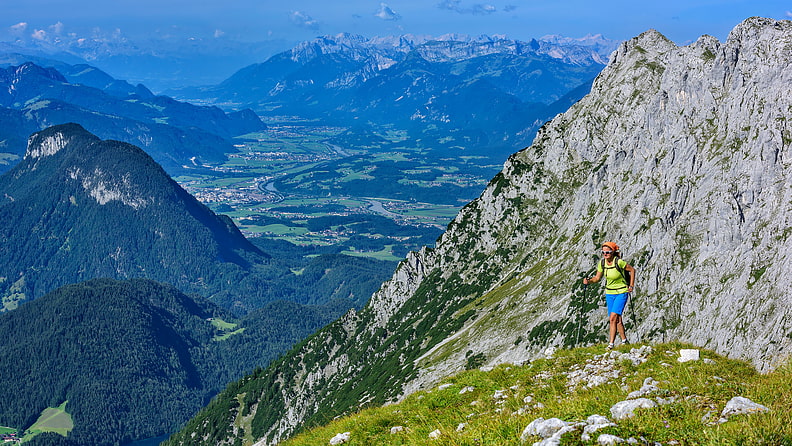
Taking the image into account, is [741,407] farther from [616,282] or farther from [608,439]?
[616,282]

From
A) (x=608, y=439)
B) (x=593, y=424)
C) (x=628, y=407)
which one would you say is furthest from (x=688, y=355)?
(x=608, y=439)

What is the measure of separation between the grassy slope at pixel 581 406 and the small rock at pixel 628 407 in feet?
1.17

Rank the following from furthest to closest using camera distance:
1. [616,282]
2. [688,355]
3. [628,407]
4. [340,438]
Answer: [616,282]
[340,438]
[688,355]
[628,407]

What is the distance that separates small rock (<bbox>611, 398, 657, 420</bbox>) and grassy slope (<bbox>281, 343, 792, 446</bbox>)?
0.36 meters

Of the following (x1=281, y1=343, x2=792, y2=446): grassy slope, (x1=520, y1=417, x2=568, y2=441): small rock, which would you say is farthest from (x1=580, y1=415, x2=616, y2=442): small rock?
(x1=520, y1=417, x2=568, y2=441): small rock

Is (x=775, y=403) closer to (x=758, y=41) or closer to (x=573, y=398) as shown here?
(x=573, y=398)

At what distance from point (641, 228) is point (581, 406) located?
10496 cm

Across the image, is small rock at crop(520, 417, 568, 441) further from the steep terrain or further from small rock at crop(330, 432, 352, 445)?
the steep terrain

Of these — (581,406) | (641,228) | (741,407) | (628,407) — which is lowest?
(641,228)

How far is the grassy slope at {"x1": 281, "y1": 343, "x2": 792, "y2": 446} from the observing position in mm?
16188

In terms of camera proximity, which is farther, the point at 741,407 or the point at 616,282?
the point at 616,282

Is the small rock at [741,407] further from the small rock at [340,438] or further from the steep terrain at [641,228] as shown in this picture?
the steep terrain at [641,228]

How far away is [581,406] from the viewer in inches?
789

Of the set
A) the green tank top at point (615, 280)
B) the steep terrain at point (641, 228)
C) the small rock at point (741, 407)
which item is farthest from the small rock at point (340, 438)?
the steep terrain at point (641, 228)
